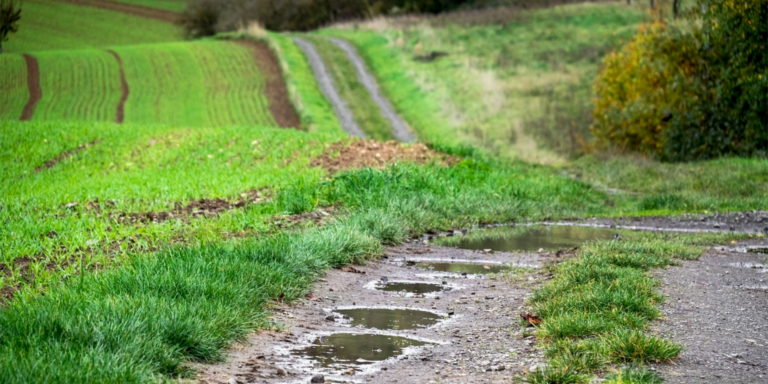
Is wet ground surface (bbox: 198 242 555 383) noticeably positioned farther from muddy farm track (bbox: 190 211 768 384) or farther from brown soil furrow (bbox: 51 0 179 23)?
brown soil furrow (bbox: 51 0 179 23)

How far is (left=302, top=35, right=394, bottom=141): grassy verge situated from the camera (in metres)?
33.3

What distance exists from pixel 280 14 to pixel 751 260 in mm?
59609

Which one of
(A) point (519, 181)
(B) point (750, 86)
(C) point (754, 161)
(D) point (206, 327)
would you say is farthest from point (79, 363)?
(B) point (750, 86)

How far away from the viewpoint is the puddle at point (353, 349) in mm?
5953

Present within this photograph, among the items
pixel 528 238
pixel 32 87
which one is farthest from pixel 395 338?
pixel 32 87

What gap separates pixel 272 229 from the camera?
1088cm

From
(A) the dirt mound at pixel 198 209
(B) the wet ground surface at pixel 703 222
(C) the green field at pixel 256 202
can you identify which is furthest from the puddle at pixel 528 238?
(A) the dirt mound at pixel 198 209

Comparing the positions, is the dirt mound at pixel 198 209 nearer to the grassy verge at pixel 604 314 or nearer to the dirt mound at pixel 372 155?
the dirt mound at pixel 372 155

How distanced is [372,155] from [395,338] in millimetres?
11429

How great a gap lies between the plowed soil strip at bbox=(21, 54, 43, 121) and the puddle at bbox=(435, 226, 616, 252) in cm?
2898

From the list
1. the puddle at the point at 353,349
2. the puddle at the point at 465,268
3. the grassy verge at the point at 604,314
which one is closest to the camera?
the grassy verge at the point at 604,314

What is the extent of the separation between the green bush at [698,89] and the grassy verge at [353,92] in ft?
31.7

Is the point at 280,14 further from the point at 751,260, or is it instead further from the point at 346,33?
the point at 751,260

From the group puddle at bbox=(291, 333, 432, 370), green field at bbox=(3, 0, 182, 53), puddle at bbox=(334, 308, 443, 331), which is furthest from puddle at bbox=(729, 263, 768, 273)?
green field at bbox=(3, 0, 182, 53)
